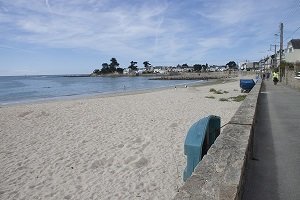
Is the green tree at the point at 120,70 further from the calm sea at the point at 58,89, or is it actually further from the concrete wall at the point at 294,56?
the concrete wall at the point at 294,56

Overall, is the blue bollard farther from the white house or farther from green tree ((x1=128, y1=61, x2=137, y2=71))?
green tree ((x1=128, y1=61, x2=137, y2=71))

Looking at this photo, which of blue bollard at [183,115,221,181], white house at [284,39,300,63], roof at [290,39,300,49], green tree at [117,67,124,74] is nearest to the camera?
blue bollard at [183,115,221,181]

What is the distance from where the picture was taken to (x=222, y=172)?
140 inches

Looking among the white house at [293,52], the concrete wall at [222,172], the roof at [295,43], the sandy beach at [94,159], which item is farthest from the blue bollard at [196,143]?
the roof at [295,43]

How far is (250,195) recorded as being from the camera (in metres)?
3.84

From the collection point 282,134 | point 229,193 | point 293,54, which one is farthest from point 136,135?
point 293,54

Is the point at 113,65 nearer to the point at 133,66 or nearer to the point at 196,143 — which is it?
A: the point at 133,66

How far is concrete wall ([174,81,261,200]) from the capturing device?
9.88ft

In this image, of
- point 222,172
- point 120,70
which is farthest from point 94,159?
point 120,70

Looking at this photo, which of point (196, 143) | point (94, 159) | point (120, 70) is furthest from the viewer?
point (120, 70)

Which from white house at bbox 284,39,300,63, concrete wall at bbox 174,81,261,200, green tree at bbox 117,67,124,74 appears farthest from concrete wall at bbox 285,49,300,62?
green tree at bbox 117,67,124,74

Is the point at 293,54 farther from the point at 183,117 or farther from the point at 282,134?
the point at 282,134

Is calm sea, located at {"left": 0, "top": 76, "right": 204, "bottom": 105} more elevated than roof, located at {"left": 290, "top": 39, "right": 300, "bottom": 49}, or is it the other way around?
roof, located at {"left": 290, "top": 39, "right": 300, "bottom": 49}

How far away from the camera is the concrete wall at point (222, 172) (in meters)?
3.01
